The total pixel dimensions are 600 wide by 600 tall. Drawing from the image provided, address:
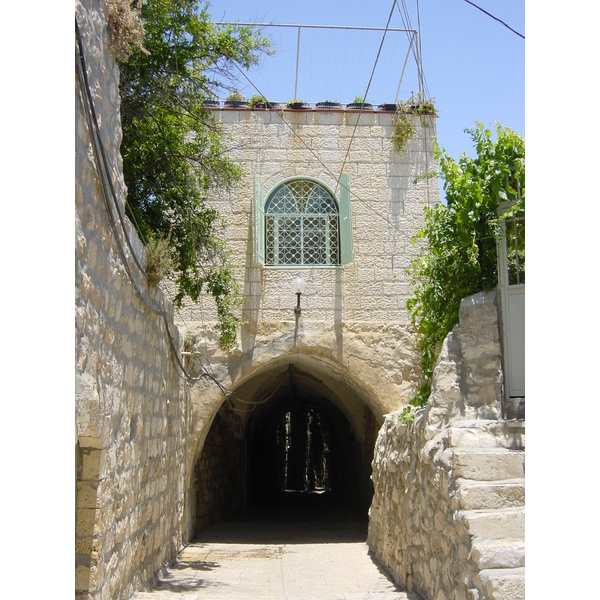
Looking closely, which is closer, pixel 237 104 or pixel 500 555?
pixel 500 555

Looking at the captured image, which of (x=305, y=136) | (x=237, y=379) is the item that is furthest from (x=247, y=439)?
(x=305, y=136)

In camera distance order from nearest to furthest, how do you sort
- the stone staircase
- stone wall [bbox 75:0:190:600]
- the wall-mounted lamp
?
the stone staircase < stone wall [bbox 75:0:190:600] < the wall-mounted lamp

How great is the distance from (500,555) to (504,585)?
10.0 inches

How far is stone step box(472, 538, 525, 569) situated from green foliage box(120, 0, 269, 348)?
400cm

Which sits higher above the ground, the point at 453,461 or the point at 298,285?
the point at 298,285

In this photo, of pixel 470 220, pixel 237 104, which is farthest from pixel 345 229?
pixel 470 220

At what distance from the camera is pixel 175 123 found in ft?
25.0

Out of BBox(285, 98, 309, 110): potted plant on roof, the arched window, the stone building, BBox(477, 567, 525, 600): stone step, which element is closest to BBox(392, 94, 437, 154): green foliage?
the stone building

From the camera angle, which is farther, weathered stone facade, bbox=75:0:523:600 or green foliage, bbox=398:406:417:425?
green foliage, bbox=398:406:417:425

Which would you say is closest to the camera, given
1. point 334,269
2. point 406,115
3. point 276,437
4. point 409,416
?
point 409,416

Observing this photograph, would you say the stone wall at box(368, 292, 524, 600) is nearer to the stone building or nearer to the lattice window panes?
the stone building

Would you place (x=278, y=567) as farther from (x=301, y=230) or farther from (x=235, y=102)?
(x=235, y=102)

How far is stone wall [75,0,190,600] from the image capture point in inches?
147

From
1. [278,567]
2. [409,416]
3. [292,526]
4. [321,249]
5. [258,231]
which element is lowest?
[292,526]
